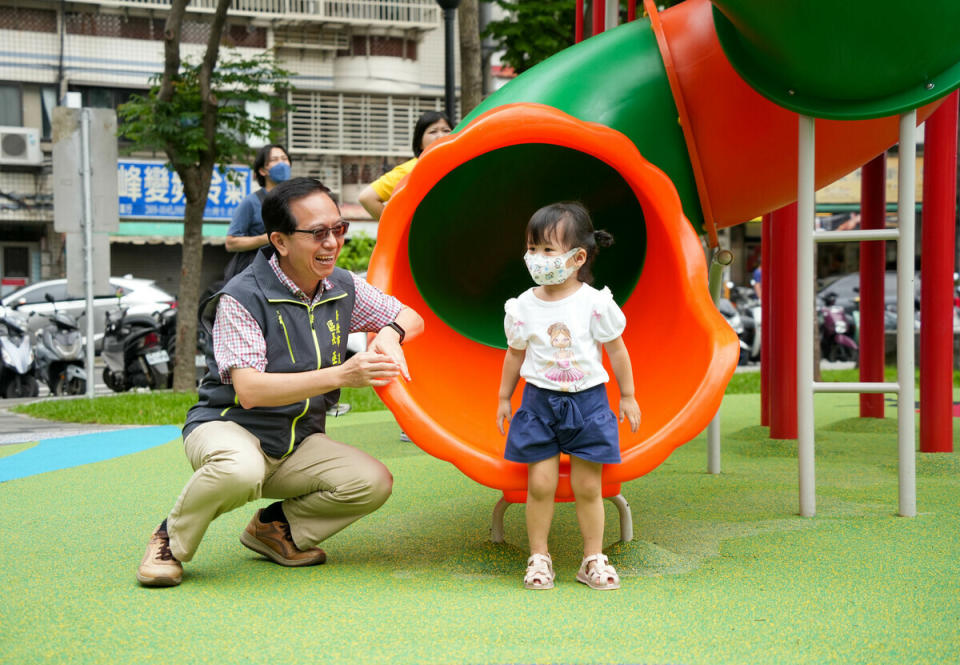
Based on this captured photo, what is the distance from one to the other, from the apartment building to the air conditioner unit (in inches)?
0.8

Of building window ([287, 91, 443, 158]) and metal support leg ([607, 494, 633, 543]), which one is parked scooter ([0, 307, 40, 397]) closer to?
metal support leg ([607, 494, 633, 543])

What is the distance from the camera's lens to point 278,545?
3234 millimetres

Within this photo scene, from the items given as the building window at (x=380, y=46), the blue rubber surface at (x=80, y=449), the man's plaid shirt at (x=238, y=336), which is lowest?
the blue rubber surface at (x=80, y=449)

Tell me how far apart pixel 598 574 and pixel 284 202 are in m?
1.39

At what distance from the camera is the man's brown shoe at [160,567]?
2.90 metres

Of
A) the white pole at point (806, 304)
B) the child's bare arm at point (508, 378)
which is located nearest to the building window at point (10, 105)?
the white pole at point (806, 304)

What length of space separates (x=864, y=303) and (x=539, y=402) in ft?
10.5

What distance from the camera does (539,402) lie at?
2994mm

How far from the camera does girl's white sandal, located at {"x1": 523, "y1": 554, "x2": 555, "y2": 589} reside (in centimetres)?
288

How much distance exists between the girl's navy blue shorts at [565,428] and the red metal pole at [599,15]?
7.90 ft

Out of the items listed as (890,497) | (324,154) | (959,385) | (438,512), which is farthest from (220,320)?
(324,154)

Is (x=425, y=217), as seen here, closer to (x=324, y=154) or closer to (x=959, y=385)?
(x=959, y=385)

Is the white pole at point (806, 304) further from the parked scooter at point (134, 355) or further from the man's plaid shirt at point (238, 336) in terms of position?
the parked scooter at point (134, 355)

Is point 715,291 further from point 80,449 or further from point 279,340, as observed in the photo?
point 80,449
